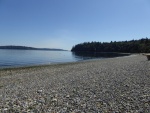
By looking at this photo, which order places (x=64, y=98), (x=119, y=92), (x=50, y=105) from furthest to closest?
1. (x=119, y=92)
2. (x=64, y=98)
3. (x=50, y=105)

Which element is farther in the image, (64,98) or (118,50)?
(118,50)

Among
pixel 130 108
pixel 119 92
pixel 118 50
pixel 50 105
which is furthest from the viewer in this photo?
pixel 118 50

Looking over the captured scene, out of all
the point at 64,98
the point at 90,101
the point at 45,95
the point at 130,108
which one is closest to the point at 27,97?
the point at 45,95

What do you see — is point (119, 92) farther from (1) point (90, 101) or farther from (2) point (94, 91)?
(1) point (90, 101)

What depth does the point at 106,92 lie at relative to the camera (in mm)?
12555

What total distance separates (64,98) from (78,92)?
1511 mm

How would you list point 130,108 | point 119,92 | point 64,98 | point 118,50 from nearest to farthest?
point 130,108 < point 64,98 < point 119,92 < point 118,50

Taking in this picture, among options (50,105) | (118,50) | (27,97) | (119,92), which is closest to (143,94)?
(119,92)

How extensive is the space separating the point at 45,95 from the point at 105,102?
391 centimetres

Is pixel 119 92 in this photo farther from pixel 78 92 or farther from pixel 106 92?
Answer: pixel 78 92

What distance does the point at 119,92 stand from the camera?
12.4m

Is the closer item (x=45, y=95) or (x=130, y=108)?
(x=130, y=108)

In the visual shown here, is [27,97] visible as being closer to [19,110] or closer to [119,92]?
[19,110]

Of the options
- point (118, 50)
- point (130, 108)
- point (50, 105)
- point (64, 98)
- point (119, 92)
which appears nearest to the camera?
point (130, 108)
